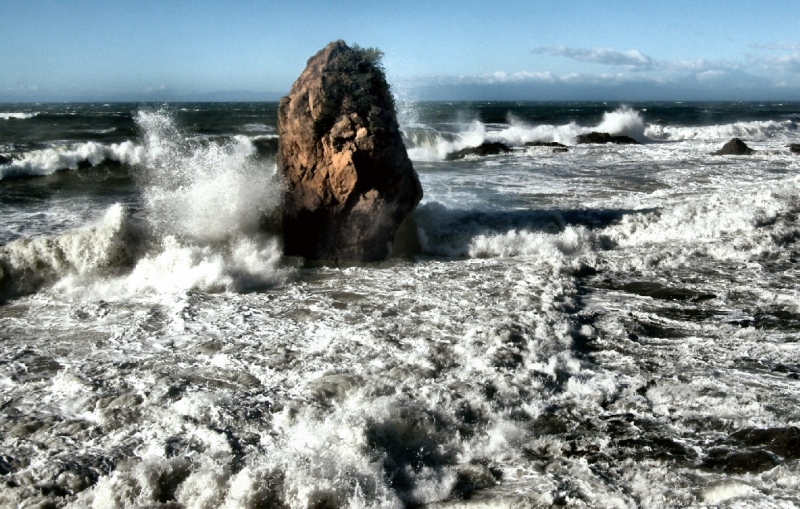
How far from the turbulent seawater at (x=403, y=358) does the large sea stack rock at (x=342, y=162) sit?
0.46 meters

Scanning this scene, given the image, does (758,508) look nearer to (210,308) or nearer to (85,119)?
(210,308)

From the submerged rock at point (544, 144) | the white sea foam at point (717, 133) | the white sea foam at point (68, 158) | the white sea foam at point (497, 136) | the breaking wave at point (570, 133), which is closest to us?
the white sea foam at point (68, 158)

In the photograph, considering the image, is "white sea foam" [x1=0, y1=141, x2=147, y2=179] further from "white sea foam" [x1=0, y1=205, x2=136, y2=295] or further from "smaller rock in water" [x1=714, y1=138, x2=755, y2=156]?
"smaller rock in water" [x1=714, y1=138, x2=755, y2=156]

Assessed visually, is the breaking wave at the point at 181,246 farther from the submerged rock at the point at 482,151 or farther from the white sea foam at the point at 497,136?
the white sea foam at the point at 497,136

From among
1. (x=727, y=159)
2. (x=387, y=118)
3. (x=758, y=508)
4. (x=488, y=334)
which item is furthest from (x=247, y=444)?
(x=727, y=159)

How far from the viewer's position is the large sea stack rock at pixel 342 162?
24.4 feet

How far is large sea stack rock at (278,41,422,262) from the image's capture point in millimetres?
7438

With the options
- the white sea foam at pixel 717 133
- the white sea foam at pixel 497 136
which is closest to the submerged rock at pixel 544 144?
the white sea foam at pixel 497 136

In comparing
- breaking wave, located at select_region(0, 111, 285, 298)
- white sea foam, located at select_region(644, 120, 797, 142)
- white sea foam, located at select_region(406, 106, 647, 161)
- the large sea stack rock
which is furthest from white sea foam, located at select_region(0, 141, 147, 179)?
white sea foam, located at select_region(644, 120, 797, 142)

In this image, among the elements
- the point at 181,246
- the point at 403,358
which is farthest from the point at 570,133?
the point at 403,358

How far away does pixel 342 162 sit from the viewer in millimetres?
7414

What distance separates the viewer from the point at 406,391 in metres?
4.25

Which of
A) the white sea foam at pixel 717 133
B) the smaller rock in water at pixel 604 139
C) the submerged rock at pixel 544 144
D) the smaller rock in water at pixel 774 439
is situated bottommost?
the smaller rock in water at pixel 774 439

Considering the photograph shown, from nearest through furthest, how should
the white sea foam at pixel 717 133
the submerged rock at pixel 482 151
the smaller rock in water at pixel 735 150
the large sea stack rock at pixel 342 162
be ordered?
the large sea stack rock at pixel 342 162 → the smaller rock in water at pixel 735 150 → the submerged rock at pixel 482 151 → the white sea foam at pixel 717 133
